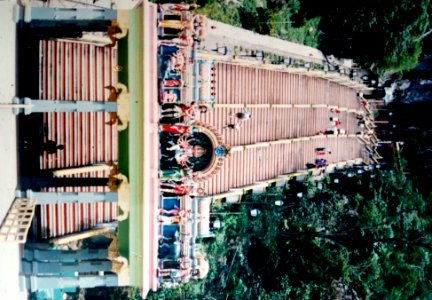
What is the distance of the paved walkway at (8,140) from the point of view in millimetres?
11383

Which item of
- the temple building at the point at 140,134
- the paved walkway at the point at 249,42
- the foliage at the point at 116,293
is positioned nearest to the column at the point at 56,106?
the temple building at the point at 140,134

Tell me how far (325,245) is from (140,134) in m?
14.2

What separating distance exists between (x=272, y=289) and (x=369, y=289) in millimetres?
5177

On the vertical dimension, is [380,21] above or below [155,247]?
above

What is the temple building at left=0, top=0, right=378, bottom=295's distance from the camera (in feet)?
37.7

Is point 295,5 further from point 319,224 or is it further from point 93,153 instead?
point 93,153

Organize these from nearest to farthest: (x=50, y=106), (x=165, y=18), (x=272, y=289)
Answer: (x=50, y=106) → (x=165, y=18) → (x=272, y=289)

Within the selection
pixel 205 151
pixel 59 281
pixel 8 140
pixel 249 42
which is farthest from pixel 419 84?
pixel 8 140

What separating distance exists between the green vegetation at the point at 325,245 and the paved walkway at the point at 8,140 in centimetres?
855

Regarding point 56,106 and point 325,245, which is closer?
point 56,106

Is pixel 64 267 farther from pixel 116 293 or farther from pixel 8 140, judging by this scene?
pixel 116 293

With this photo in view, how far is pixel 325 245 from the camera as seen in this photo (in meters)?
23.7

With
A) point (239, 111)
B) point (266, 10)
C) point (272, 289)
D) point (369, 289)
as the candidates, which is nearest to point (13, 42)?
point (239, 111)

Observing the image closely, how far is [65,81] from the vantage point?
1503 cm
